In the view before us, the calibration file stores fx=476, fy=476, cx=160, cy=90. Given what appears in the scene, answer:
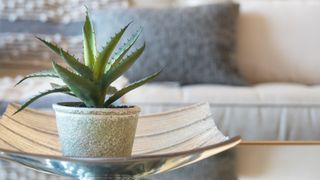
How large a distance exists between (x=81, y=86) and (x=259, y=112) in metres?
0.93

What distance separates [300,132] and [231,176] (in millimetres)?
717

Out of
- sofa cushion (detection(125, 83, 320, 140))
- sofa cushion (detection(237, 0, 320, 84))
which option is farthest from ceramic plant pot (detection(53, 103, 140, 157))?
sofa cushion (detection(237, 0, 320, 84))

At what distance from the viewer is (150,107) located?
1450 mm

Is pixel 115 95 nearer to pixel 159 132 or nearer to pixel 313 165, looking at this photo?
pixel 159 132

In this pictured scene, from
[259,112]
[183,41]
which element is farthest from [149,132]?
[183,41]

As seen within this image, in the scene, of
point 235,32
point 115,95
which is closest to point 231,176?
A: point 115,95

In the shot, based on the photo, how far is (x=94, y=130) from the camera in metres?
0.65

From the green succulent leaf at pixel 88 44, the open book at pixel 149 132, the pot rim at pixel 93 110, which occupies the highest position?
the green succulent leaf at pixel 88 44

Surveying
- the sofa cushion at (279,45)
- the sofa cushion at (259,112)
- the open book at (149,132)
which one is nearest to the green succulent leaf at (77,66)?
the open book at (149,132)

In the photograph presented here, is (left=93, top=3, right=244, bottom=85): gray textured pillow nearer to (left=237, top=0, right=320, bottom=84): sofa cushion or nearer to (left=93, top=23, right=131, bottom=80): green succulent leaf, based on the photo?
(left=237, top=0, right=320, bottom=84): sofa cushion

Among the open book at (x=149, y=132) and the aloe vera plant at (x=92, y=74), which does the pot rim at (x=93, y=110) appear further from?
the open book at (x=149, y=132)

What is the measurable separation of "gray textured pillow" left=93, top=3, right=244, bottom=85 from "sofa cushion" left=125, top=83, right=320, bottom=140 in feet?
0.95

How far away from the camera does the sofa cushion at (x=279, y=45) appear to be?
2008mm

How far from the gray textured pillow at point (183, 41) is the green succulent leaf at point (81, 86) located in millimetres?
1125
